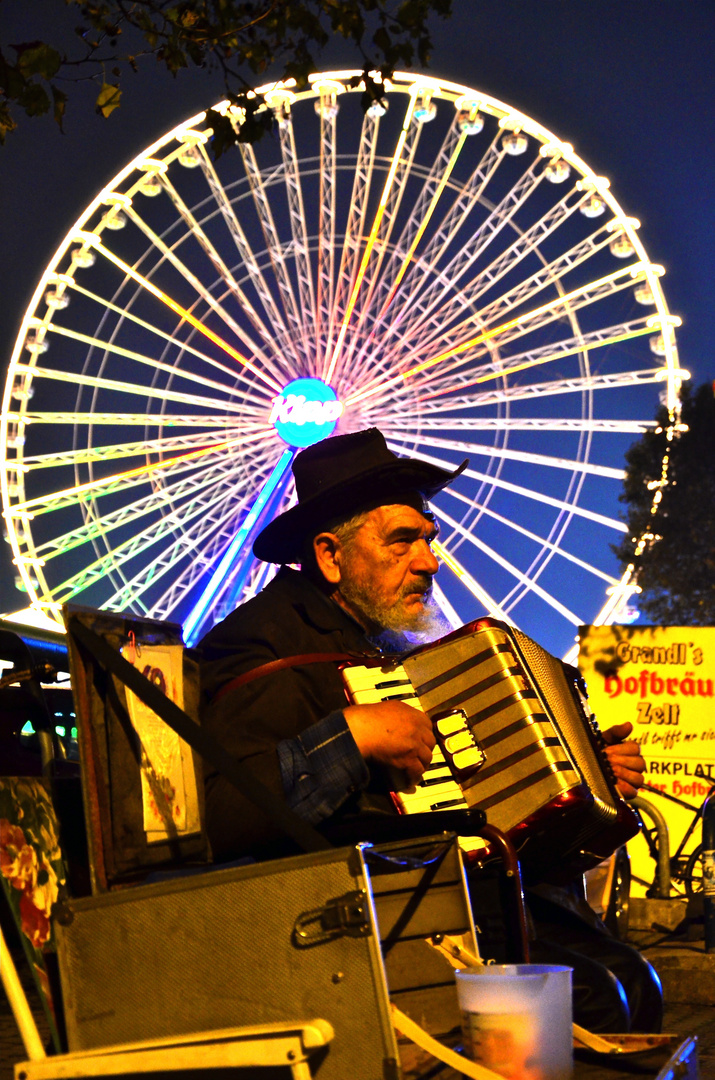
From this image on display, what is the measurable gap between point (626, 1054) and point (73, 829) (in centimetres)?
123

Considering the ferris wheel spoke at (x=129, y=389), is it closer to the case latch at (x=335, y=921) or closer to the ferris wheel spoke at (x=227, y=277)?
the ferris wheel spoke at (x=227, y=277)

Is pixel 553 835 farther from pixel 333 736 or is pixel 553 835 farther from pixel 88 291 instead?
pixel 88 291

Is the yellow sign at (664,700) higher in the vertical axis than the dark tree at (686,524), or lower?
lower

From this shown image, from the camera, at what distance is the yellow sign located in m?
7.48

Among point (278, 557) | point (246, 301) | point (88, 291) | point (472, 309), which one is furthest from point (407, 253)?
point (278, 557)

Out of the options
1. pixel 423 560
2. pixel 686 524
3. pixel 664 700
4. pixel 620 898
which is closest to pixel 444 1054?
pixel 423 560

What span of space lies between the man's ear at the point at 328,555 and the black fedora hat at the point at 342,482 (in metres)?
0.05

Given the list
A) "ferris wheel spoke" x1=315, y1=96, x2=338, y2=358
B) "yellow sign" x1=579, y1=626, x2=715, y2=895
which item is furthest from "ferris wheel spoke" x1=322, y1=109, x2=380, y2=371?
"yellow sign" x1=579, y1=626, x2=715, y2=895

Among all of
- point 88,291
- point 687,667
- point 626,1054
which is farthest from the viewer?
point 88,291

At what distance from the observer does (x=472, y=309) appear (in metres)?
16.5

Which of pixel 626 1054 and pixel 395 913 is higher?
pixel 395 913

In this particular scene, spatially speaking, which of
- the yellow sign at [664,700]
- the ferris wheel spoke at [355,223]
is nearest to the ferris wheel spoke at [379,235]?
the ferris wheel spoke at [355,223]

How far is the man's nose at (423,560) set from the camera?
3.42 m

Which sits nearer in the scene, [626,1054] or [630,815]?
[626,1054]
